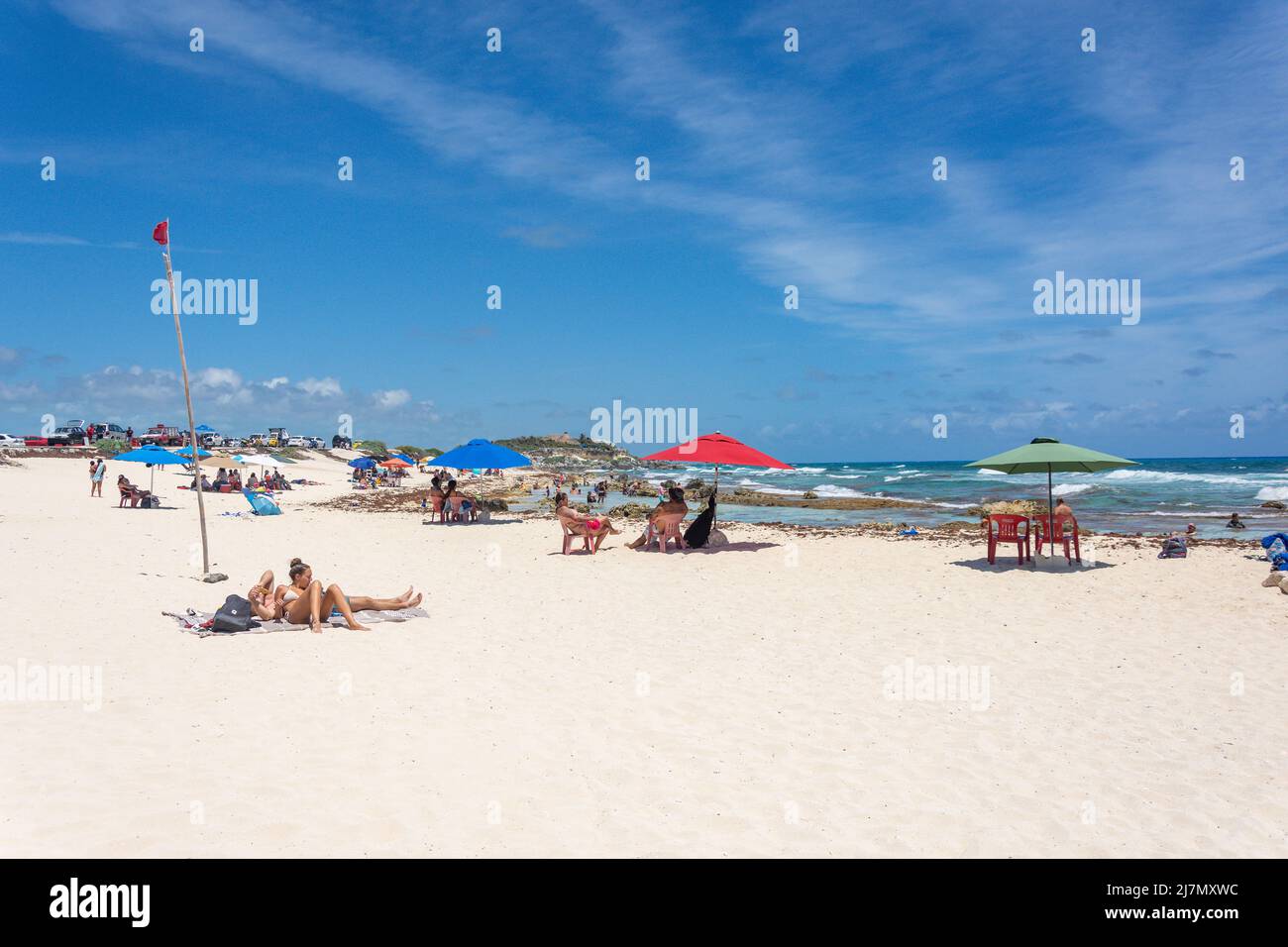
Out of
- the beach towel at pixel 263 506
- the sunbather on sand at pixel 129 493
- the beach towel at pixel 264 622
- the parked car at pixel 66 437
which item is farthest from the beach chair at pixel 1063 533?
the parked car at pixel 66 437

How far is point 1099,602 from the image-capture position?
9.85 meters

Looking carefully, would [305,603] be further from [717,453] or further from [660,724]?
[717,453]

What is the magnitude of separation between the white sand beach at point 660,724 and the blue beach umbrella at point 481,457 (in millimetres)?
8280

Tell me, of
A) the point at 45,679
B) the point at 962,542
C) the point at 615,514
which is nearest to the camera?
the point at 45,679

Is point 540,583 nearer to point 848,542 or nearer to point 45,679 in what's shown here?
point 45,679

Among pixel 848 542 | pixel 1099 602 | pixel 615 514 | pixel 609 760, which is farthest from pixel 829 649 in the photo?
pixel 615 514

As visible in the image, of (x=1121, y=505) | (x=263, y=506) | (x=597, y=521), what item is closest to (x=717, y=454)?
(x=597, y=521)

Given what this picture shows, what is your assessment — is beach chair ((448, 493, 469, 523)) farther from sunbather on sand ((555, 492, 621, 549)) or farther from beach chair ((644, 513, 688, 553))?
beach chair ((644, 513, 688, 553))

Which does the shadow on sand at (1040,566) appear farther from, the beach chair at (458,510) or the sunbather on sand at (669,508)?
the beach chair at (458,510)

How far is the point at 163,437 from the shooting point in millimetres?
56938

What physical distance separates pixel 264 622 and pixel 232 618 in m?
0.54

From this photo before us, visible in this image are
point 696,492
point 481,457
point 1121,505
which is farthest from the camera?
point 696,492

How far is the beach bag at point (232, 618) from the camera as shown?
7.80 metres
